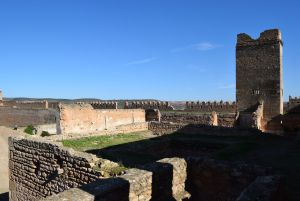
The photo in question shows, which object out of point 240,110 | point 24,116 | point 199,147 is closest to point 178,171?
point 199,147

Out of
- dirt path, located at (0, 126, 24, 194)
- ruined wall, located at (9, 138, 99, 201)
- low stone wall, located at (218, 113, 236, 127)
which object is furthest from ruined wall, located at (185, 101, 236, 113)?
ruined wall, located at (9, 138, 99, 201)

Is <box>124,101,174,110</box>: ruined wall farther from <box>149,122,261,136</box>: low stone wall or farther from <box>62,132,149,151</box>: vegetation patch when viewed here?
<box>62,132,149,151</box>: vegetation patch

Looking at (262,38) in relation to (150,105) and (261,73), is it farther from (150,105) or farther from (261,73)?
(150,105)

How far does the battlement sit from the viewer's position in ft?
74.2

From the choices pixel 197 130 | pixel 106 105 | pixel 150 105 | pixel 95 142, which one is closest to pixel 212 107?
pixel 150 105

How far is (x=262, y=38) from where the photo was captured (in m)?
23.1

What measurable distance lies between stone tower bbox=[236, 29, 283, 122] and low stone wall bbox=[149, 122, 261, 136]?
7.71 metres

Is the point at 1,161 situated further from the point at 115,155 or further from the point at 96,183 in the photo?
the point at 96,183

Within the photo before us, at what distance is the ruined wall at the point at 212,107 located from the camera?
23969 mm

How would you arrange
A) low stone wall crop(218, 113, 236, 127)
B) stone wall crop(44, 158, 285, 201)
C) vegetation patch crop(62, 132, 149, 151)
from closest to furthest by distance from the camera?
stone wall crop(44, 158, 285, 201)
vegetation patch crop(62, 132, 149, 151)
low stone wall crop(218, 113, 236, 127)

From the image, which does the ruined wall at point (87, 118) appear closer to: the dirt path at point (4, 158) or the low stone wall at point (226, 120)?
the dirt path at point (4, 158)

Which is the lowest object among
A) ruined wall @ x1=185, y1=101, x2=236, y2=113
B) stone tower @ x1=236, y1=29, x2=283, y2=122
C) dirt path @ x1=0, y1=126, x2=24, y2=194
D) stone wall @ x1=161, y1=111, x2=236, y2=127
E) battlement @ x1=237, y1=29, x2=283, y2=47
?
dirt path @ x1=0, y1=126, x2=24, y2=194

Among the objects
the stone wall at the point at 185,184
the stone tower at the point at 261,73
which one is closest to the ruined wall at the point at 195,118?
the stone tower at the point at 261,73

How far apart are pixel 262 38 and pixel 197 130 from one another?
10.3 metres
